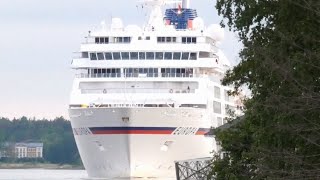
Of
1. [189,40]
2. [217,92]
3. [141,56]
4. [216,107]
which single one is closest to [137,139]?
[141,56]

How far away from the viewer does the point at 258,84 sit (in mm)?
32844

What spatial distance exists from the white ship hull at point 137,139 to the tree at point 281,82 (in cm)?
4693

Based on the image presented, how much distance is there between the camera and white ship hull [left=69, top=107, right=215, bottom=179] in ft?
270

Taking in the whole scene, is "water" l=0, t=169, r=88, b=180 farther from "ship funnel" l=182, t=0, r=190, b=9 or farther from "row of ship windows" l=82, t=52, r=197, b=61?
"row of ship windows" l=82, t=52, r=197, b=61

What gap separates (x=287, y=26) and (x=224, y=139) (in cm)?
625

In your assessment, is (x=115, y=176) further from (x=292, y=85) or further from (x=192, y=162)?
(x=292, y=85)

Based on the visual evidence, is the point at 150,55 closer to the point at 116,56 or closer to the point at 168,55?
the point at 168,55

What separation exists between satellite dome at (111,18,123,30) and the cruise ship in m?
0.01

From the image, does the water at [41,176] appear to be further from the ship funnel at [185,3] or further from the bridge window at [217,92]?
the ship funnel at [185,3]

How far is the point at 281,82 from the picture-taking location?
1201 inches

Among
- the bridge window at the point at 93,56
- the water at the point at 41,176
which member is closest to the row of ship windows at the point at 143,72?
the bridge window at the point at 93,56

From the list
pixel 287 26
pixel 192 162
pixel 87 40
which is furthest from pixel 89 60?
pixel 287 26

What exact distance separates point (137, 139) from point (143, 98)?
2.63 metres

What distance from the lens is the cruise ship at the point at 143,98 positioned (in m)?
82.7
